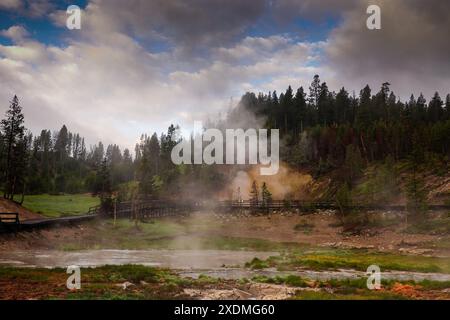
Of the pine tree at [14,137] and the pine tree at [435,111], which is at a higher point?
the pine tree at [435,111]

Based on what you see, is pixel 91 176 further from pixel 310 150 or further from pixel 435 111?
pixel 435 111

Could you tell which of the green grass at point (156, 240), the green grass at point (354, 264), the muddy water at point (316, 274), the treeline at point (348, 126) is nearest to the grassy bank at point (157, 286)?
the muddy water at point (316, 274)

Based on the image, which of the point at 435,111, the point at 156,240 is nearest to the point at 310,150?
A: the point at 435,111

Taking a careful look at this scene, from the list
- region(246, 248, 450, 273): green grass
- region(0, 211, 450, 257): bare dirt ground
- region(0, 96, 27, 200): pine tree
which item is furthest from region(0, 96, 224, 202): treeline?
region(246, 248, 450, 273): green grass

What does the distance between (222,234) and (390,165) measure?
39946 millimetres

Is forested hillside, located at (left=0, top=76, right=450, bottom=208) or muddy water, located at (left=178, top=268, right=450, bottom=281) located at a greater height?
forested hillside, located at (left=0, top=76, right=450, bottom=208)

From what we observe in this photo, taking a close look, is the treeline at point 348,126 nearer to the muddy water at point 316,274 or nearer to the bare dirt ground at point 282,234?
the bare dirt ground at point 282,234

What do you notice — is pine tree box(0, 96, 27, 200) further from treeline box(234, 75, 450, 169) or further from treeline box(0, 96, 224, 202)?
treeline box(234, 75, 450, 169)

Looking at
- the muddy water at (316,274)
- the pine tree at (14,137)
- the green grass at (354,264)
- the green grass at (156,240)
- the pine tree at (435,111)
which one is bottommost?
the green grass at (156,240)

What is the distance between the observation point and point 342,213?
7444cm

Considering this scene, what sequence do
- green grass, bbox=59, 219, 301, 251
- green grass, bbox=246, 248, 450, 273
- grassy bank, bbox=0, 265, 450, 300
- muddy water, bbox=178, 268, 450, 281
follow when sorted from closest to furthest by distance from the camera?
grassy bank, bbox=0, 265, 450, 300
muddy water, bbox=178, 268, 450, 281
green grass, bbox=246, 248, 450, 273
green grass, bbox=59, 219, 301, 251

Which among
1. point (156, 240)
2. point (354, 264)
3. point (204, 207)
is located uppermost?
point (204, 207)
